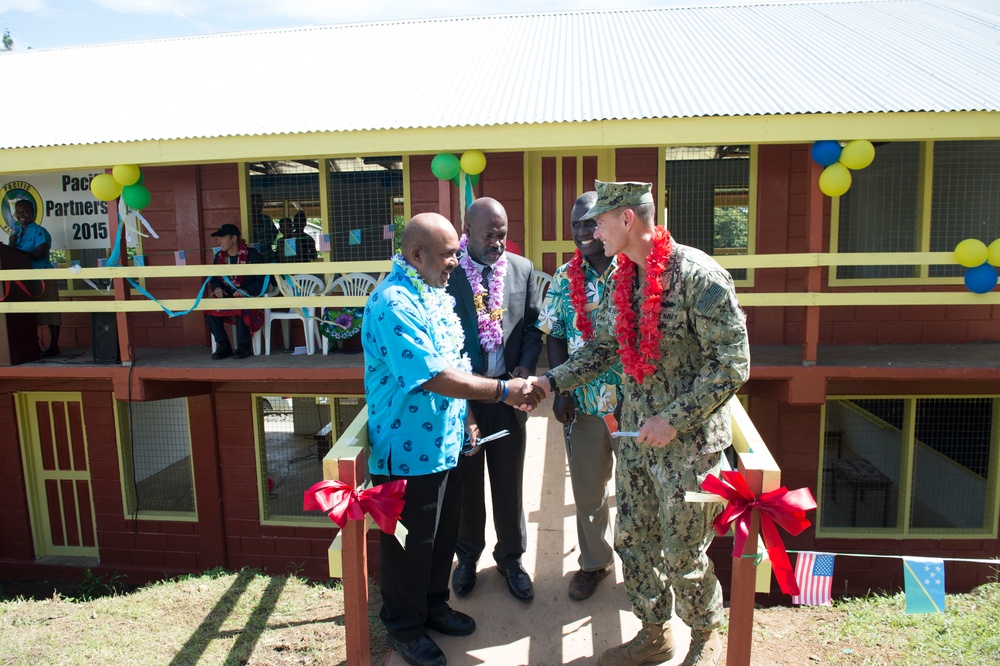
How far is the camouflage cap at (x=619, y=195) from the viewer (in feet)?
8.34

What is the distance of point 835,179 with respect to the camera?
519 cm

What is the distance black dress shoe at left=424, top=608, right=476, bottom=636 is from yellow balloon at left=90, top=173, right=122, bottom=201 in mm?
4932

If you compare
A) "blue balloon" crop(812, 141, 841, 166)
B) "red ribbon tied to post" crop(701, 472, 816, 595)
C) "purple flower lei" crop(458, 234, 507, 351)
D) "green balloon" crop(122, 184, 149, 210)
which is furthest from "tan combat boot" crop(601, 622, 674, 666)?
"green balloon" crop(122, 184, 149, 210)

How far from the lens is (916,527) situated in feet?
22.5

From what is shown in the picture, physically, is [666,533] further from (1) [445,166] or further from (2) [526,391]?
(1) [445,166]

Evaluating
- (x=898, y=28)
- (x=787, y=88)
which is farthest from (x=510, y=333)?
(x=898, y=28)

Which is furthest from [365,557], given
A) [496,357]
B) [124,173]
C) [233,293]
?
[124,173]

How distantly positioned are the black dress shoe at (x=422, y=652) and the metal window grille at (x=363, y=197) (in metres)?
5.05

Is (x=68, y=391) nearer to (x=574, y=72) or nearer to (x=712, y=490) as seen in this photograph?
(x=574, y=72)

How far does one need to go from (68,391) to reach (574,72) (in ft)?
22.3

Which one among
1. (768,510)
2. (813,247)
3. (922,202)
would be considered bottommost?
(768,510)

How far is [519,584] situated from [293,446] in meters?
5.51

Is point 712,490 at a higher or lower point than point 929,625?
higher

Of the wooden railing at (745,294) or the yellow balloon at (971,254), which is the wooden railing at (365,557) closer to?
the wooden railing at (745,294)
